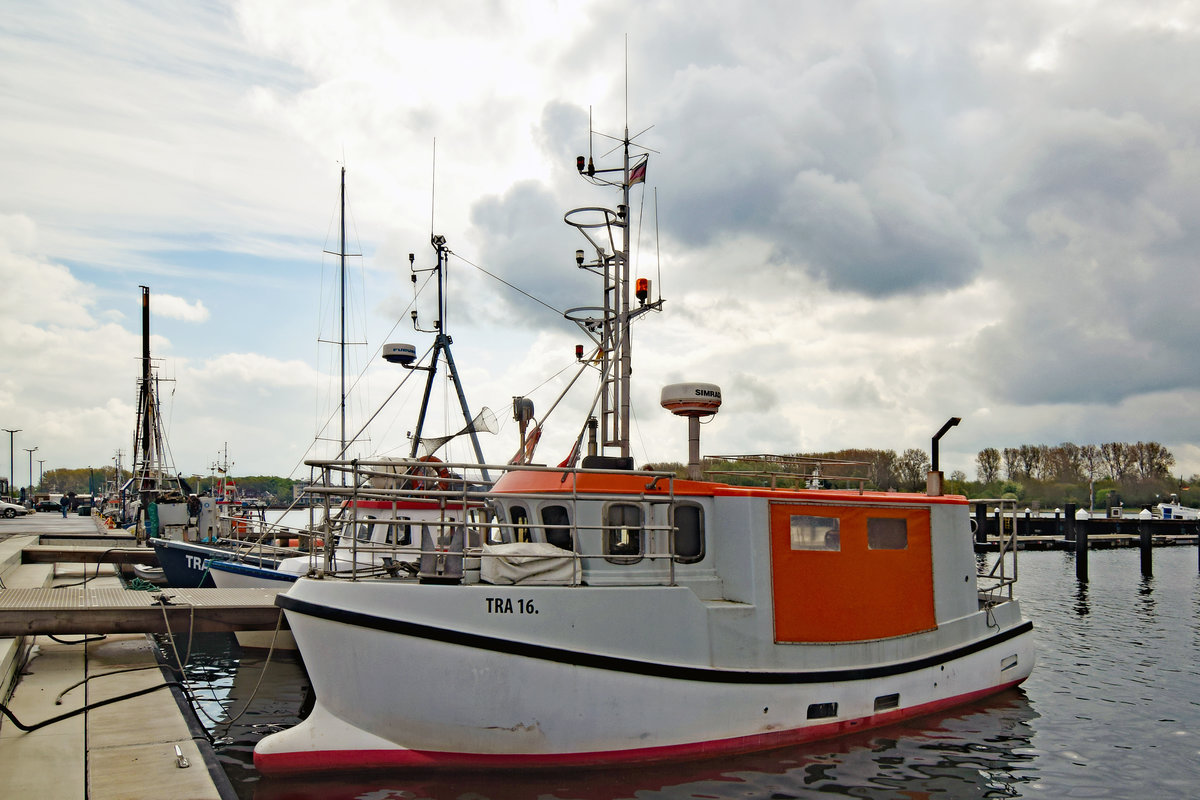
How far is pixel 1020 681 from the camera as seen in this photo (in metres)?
12.5

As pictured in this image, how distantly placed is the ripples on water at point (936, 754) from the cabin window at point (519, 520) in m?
2.45

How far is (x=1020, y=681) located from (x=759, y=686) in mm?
6109

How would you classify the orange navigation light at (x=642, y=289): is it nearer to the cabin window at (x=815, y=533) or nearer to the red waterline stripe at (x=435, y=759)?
the cabin window at (x=815, y=533)

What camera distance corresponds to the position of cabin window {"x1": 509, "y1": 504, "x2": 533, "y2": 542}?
9172 millimetres

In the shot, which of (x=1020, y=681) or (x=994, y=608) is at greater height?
(x=994, y=608)

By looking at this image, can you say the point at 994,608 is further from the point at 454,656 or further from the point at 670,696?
the point at 454,656

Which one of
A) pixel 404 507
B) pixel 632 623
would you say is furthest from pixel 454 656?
pixel 404 507

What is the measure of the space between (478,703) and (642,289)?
5.85m

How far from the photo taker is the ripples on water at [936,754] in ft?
26.4

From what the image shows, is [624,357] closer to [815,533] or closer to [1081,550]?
[815,533]

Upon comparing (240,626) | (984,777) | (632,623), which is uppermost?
(632,623)

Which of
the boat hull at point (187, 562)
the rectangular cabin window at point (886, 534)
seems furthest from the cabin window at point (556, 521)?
the boat hull at point (187, 562)

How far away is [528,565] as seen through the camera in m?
8.29

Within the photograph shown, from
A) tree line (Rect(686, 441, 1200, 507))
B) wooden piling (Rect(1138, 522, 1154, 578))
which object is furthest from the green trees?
wooden piling (Rect(1138, 522, 1154, 578))
